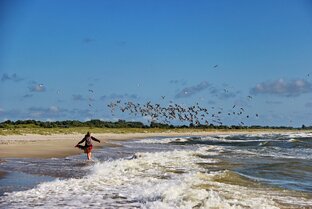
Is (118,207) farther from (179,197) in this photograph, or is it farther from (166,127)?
(166,127)

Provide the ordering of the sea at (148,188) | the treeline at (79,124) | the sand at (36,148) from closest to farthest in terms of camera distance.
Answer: the sea at (148,188), the sand at (36,148), the treeline at (79,124)

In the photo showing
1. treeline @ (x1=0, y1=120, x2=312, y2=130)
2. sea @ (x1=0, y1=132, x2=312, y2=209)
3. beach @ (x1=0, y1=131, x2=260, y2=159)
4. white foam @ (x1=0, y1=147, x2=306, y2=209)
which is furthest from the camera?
treeline @ (x1=0, y1=120, x2=312, y2=130)

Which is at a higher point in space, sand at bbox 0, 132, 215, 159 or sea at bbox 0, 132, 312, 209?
sand at bbox 0, 132, 215, 159

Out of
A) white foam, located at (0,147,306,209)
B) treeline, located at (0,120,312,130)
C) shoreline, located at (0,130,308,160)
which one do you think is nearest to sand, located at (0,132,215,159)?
shoreline, located at (0,130,308,160)

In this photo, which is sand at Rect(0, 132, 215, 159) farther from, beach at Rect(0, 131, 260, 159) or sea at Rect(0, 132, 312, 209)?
sea at Rect(0, 132, 312, 209)

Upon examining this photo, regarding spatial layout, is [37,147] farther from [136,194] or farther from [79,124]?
[79,124]

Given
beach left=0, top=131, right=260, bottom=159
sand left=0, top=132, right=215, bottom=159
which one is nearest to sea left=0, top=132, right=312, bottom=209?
sand left=0, top=132, right=215, bottom=159

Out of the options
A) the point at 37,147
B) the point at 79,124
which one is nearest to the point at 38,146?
the point at 37,147

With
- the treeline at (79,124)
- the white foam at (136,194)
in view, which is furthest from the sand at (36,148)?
the treeline at (79,124)

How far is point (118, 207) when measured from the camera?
33.7ft

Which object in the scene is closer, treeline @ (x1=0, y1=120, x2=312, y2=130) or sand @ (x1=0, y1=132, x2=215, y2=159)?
sand @ (x1=0, y1=132, x2=215, y2=159)

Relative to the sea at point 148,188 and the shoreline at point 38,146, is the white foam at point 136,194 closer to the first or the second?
the sea at point 148,188

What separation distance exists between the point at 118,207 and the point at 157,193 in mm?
1823

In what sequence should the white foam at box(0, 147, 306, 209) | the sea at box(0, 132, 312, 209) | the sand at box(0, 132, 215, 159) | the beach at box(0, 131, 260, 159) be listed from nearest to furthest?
the white foam at box(0, 147, 306, 209)
the sea at box(0, 132, 312, 209)
the sand at box(0, 132, 215, 159)
the beach at box(0, 131, 260, 159)
